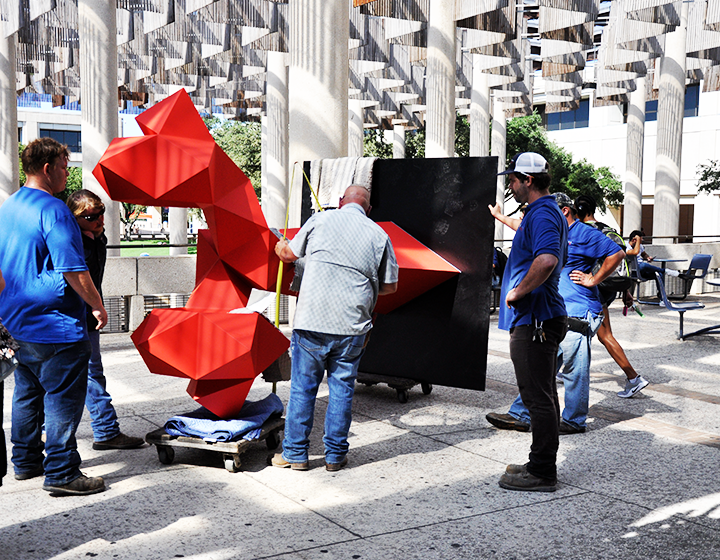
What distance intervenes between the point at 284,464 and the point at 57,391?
1.56m

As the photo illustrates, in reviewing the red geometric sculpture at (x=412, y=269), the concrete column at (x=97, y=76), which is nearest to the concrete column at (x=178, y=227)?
the concrete column at (x=97, y=76)

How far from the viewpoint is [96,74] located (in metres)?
13.6

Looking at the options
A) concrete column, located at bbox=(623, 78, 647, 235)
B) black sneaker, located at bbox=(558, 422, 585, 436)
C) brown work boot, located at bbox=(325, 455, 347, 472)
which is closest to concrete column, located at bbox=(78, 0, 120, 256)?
brown work boot, located at bbox=(325, 455, 347, 472)

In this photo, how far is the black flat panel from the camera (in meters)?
6.30

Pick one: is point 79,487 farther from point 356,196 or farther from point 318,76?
point 318,76

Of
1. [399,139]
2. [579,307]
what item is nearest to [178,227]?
[399,139]

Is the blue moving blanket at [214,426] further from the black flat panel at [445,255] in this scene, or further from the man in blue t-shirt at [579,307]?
the man in blue t-shirt at [579,307]

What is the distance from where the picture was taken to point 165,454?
17.3 feet

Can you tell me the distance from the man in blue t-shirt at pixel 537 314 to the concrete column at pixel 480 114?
979 inches

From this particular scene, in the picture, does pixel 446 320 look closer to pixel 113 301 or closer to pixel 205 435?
pixel 205 435

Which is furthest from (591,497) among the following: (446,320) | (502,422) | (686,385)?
(686,385)

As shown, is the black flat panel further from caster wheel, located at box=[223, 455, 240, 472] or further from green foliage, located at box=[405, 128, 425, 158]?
green foliage, located at box=[405, 128, 425, 158]

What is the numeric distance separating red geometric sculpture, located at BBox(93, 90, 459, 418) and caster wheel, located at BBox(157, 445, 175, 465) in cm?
38

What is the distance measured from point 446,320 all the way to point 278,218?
57.1ft
